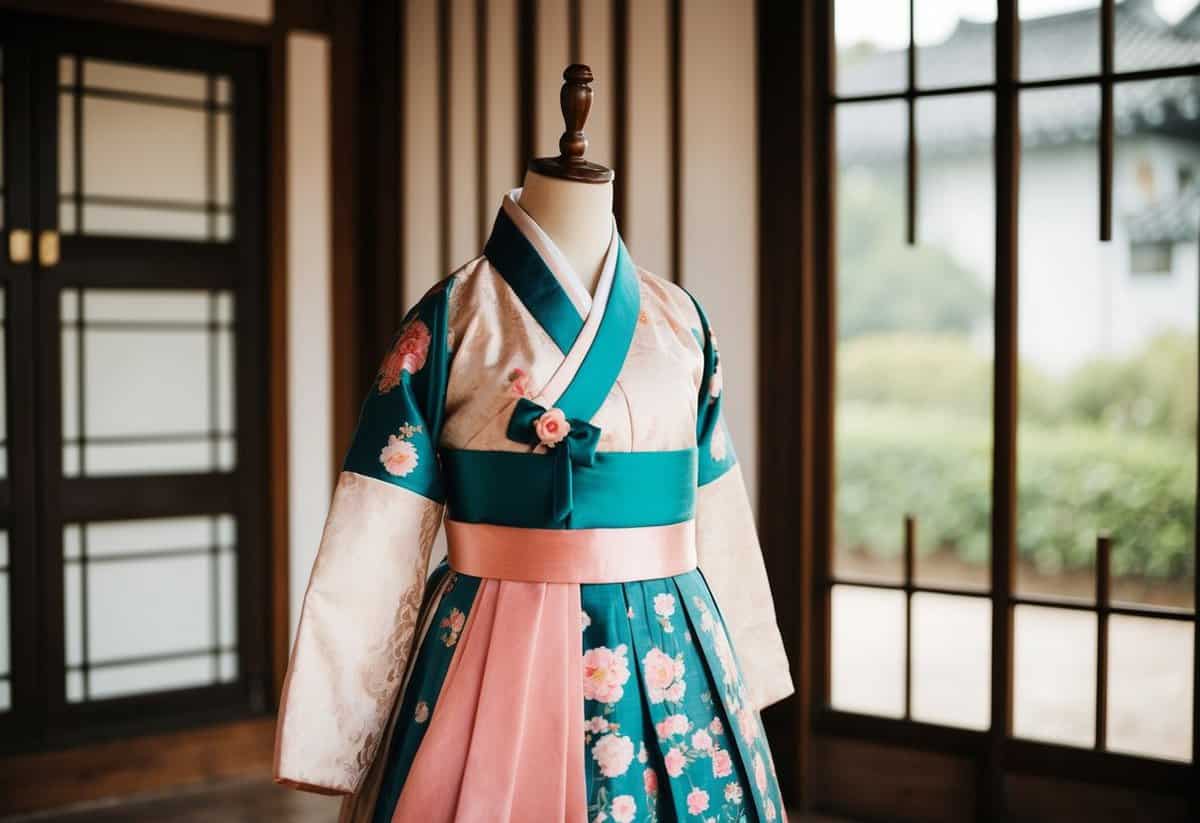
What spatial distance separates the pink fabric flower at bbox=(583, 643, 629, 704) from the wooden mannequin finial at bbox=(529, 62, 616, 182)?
634 millimetres

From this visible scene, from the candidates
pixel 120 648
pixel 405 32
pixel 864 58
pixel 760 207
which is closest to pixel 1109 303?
pixel 864 58

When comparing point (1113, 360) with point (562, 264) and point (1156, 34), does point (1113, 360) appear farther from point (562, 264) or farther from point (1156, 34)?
point (562, 264)

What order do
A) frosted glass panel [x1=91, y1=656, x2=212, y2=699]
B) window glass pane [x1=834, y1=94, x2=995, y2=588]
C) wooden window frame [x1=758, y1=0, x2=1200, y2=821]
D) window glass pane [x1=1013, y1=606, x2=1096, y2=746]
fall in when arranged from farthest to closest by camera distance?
window glass pane [x1=834, y1=94, x2=995, y2=588]
window glass pane [x1=1013, y1=606, x2=1096, y2=746]
frosted glass panel [x1=91, y1=656, x2=212, y2=699]
wooden window frame [x1=758, y1=0, x2=1200, y2=821]

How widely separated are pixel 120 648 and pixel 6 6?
1796 mm

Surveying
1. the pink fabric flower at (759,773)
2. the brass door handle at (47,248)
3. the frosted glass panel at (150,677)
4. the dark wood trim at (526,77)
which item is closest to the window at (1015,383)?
the dark wood trim at (526,77)

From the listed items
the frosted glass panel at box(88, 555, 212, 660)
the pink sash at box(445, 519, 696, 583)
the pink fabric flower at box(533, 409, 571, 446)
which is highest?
the pink fabric flower at box(533, 409, 571, 446)

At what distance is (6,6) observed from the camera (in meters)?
3.12

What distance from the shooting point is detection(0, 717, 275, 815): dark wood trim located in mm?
3188

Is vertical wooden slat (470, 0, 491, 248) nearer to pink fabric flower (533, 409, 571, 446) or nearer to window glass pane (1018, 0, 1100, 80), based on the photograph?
window glass pane (1018, 0, 1100, 80)

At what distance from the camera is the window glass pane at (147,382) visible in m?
3.31

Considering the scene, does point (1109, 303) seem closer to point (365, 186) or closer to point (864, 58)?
point (864, 58)

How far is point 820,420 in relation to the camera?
3064mm

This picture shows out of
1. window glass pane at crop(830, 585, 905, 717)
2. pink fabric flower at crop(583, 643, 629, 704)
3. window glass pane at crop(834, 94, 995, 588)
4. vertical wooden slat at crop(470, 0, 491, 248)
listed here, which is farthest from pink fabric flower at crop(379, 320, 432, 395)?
window glass pane at crop(834, 94, 995, 588)

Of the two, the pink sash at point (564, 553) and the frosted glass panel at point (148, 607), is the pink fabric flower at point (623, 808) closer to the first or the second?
the pink sash at point (564, 553)
